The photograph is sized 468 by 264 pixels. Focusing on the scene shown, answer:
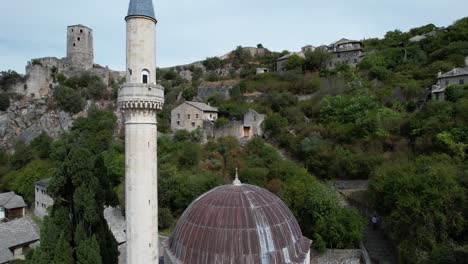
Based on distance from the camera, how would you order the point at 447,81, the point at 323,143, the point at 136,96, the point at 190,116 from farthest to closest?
the point at 190,116, the point at 447,81, the point at 323,143, the point at 136,96

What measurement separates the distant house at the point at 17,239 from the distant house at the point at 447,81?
4395cm

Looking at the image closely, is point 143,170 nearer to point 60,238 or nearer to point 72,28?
point 60,238

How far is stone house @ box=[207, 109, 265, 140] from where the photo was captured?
3988cm

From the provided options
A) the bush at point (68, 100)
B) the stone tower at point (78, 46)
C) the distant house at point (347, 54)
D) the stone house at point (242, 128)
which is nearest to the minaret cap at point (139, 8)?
the stone house at point (242, 128)

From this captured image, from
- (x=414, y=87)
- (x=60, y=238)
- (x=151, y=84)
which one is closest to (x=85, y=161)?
(x=60, y=238)

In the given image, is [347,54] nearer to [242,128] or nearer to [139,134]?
[242,128]

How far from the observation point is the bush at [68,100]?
48.2m

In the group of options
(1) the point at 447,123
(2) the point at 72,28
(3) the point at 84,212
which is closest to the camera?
(3) the point at 84,212

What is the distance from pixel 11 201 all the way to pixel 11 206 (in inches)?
38.6

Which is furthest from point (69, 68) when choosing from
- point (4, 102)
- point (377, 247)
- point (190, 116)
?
point (377, 247)

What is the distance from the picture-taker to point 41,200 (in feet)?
108

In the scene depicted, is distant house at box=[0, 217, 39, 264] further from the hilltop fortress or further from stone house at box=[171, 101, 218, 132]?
the hilltop fortress

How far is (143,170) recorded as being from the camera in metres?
12.2

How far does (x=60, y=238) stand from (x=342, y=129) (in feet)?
91.7
